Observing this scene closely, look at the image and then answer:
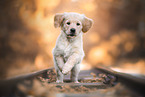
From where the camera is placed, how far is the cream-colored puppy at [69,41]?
2.84m

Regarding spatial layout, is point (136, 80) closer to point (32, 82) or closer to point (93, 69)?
point (32, 82)

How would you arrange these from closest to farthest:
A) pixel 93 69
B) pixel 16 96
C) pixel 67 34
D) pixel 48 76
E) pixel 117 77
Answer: pixel 16 96 < pixel 117 77 < pixel 67 34 < pixel 48 76 < pixel 93 69

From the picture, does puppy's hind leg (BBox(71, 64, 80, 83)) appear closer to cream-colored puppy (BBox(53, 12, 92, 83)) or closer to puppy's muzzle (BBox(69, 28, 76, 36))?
cream-colored puppy (BBox(53, 12, 92, 83))

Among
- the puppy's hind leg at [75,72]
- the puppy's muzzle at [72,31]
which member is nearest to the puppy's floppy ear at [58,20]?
the puppy's muzzle at [72,31]

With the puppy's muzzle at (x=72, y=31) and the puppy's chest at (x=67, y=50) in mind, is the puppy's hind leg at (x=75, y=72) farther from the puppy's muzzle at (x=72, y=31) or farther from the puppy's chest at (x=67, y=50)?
the puppy's muzzle at (x=72, y=31)

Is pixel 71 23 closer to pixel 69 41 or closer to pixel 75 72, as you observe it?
pixel 69 41

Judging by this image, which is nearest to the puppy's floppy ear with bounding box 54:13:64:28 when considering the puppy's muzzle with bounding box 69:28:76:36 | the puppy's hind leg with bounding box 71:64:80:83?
the puppy's muzzle with bounding box 69:28:76:36

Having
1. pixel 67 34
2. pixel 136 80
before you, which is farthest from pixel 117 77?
pixel 67 34

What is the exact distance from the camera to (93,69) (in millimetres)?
4375

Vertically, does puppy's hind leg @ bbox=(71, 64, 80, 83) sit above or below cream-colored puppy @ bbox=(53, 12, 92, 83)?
below

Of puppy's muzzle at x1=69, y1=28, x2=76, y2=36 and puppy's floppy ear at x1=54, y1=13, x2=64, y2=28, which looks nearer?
puppy's muzzle at x1=69, y1=28, x2=76, y2=36

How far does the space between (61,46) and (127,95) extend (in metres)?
1.43

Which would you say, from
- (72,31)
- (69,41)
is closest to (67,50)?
(69,41)

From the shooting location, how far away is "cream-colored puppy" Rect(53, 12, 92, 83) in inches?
112
